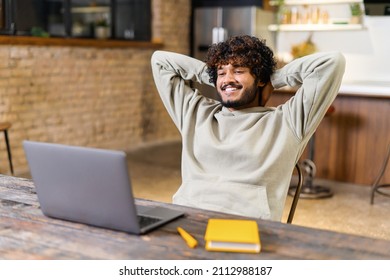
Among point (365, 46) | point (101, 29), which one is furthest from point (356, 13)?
point (101, 29)

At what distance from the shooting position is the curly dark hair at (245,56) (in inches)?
79.1

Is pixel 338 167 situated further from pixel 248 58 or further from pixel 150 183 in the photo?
pixel 248 58

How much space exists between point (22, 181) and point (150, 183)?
2.81 m

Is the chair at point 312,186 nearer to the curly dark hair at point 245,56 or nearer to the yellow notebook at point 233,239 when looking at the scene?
the curly dark hair at point 245,56

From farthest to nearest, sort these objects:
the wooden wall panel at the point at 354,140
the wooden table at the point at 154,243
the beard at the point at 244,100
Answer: the wooden wall panel at the point at 354,140 → the beard at the point at 244,100 → the wooden table at the point at 154,243

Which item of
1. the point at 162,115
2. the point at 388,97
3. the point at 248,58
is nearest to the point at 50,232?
the point at 248,58

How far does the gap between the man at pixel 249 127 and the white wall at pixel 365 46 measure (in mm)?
4818

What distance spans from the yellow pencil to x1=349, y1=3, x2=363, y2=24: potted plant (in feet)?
18.4

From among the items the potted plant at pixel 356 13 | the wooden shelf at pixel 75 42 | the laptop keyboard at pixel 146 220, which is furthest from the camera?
the potted plant at pixel 356 13

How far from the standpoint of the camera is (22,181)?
1.92 m

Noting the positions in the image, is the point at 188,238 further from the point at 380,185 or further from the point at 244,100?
the point at 380,185

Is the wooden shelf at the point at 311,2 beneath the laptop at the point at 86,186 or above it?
above

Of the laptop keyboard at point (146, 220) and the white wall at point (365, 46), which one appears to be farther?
the white wall at point (365, 46)

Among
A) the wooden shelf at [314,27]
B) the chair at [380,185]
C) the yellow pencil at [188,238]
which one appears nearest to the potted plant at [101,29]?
the wooden shelf at [314,27]
